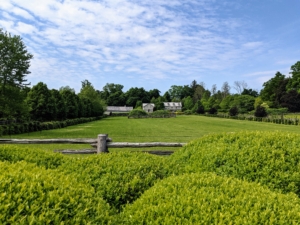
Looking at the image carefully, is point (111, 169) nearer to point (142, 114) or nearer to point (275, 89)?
point (142, 114)

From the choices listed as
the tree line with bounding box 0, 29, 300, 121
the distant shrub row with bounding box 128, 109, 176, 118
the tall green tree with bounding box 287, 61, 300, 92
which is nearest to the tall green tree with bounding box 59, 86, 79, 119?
the tree line with bounding box 0, 29, 300, 121

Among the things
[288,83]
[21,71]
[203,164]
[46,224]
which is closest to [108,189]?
[46,224]

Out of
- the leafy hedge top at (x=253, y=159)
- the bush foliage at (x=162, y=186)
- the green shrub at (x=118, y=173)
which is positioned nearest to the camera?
the bush foliage at (x=162, y=186)

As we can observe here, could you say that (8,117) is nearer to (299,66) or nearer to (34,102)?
(34,102)

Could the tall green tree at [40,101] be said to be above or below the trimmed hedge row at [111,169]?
above

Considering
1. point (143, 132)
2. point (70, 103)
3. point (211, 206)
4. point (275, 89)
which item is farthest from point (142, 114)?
point (211, 206)

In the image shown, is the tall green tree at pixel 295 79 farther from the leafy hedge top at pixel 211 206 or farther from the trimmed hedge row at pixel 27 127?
the leafy hedge top at pixel 211 206

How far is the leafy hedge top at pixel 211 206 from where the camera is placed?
2205mm

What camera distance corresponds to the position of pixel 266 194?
8.98 feet

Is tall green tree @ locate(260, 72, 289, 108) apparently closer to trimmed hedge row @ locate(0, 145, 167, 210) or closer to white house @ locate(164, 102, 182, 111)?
white house @ locate(164, 102, 182, 111)

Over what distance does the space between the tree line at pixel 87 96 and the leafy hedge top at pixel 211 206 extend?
2202 cm

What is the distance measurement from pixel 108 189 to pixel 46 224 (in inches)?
56.1

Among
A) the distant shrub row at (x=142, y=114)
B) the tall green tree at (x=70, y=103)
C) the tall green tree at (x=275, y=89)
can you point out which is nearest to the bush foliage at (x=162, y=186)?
the tall green tree at (x=70, y=103)

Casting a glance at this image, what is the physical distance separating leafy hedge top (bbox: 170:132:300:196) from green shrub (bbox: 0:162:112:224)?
7.23 ft
